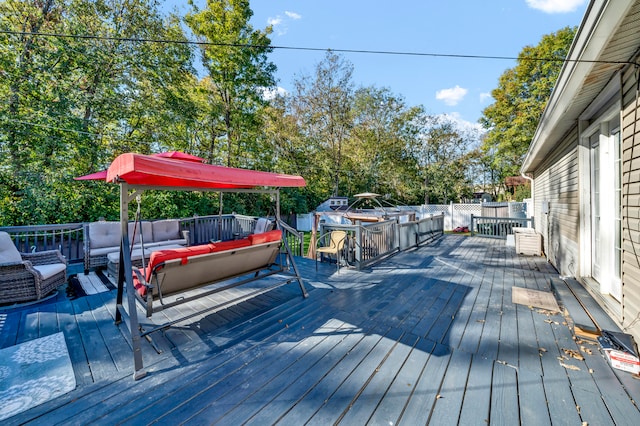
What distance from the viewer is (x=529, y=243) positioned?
6758mm

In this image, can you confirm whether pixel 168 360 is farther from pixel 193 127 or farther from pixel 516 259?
pixel 193 127

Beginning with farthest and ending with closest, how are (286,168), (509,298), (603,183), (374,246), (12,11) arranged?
1. (286,168)
2. (12,11)
3. (374,246)
4. (509,298)
5. (603,183)

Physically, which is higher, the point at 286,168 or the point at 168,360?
the point at 286,168

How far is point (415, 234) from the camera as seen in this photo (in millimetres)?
8266

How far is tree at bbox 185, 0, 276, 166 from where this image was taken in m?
12.0

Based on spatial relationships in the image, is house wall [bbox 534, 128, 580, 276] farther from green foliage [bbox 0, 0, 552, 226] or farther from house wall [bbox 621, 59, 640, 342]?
green foliage [bbox 0, 0, 552, 226]

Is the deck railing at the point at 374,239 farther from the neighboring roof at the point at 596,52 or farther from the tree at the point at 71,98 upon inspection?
the tree at the point at 71,98

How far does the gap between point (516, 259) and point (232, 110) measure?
13.1 metres

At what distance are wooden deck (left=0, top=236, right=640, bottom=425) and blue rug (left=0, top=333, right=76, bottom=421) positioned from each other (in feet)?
0.31

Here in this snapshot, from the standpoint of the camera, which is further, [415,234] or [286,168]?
[286,168]

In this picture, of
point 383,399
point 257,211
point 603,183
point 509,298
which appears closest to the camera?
point 383,399

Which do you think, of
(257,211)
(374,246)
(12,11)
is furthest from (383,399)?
(257,211)

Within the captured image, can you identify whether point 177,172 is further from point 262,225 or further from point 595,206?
point 595,206

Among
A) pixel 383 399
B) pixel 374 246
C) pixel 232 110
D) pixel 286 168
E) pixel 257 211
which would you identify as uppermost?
pixel 232 110
